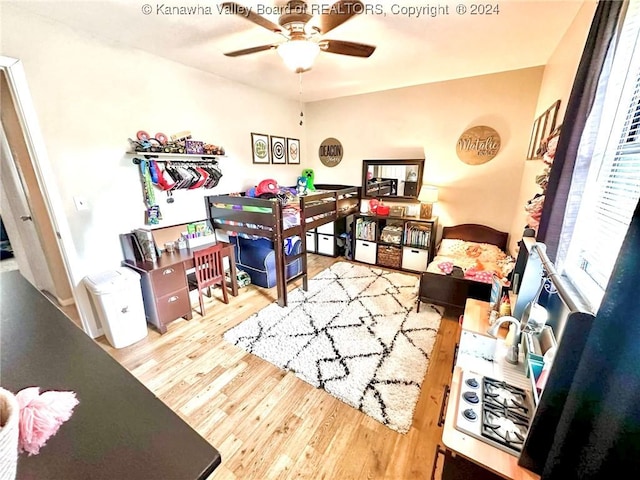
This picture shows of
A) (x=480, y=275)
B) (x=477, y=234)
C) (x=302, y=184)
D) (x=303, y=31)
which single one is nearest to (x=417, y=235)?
(x=477, y=234)

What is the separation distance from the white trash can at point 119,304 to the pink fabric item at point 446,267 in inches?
111

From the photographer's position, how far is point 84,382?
703 millimetres

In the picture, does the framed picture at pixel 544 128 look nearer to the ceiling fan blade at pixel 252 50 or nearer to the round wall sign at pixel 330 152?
the ceiling fan blade at pixel 252 50

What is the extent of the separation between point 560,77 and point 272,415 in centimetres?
324

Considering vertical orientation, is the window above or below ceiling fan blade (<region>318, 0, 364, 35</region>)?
below

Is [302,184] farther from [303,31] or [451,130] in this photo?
[303,31]

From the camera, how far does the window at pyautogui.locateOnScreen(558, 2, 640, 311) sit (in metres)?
1.01

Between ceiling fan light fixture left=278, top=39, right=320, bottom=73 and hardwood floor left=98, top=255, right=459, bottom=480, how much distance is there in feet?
7.12

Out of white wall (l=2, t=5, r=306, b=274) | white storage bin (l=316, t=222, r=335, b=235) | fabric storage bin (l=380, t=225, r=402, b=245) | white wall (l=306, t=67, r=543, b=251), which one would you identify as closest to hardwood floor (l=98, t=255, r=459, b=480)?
white wall (l=2, t=5, r=306, b=274)

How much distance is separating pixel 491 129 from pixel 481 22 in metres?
1.56

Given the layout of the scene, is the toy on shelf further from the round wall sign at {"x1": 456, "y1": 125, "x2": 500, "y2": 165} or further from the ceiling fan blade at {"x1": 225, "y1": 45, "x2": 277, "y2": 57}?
the round wall sign at {"x1": 456, "y1": 125, "x2": 500, "y2": 165}

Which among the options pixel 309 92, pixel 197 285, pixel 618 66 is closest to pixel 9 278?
pixel 197 285

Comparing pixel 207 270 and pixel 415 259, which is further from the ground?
pixel 207 270

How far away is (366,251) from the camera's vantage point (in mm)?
3928
